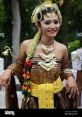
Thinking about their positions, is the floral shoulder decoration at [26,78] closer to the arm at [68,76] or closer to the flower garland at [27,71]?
the flower garland at [27,71]

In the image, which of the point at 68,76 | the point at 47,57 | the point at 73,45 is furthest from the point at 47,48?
the point at 73,45

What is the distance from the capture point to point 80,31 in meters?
1.94

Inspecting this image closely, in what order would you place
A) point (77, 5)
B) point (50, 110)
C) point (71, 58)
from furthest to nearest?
point (77, 5) < point (71, 58) < point (50, 110)

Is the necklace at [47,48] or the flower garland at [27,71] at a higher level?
the necklace at [47,48]

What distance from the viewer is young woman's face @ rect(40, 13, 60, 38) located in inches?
64.4

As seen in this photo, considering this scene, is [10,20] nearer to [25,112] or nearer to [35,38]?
[35,38]

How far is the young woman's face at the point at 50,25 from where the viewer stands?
1.64 metres

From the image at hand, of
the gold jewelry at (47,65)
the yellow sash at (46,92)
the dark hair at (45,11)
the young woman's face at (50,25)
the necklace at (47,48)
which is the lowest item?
the yellow sash at (46,92)

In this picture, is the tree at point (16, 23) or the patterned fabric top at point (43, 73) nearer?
the patterned fabric top at point (43, 73)

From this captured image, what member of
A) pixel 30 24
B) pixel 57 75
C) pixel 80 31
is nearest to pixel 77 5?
pixel 80 31

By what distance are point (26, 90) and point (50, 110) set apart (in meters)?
0.14

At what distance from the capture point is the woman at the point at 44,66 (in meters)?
1.62

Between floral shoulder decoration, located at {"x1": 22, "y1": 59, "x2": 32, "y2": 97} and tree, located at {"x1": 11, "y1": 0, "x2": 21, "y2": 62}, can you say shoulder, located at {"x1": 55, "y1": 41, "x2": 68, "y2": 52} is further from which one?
tree, located at {"x1": 11, "y1": 0, "x2": 21, "y2": 62}

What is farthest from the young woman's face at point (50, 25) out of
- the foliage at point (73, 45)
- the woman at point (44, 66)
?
the foliage at point (73, 45)
